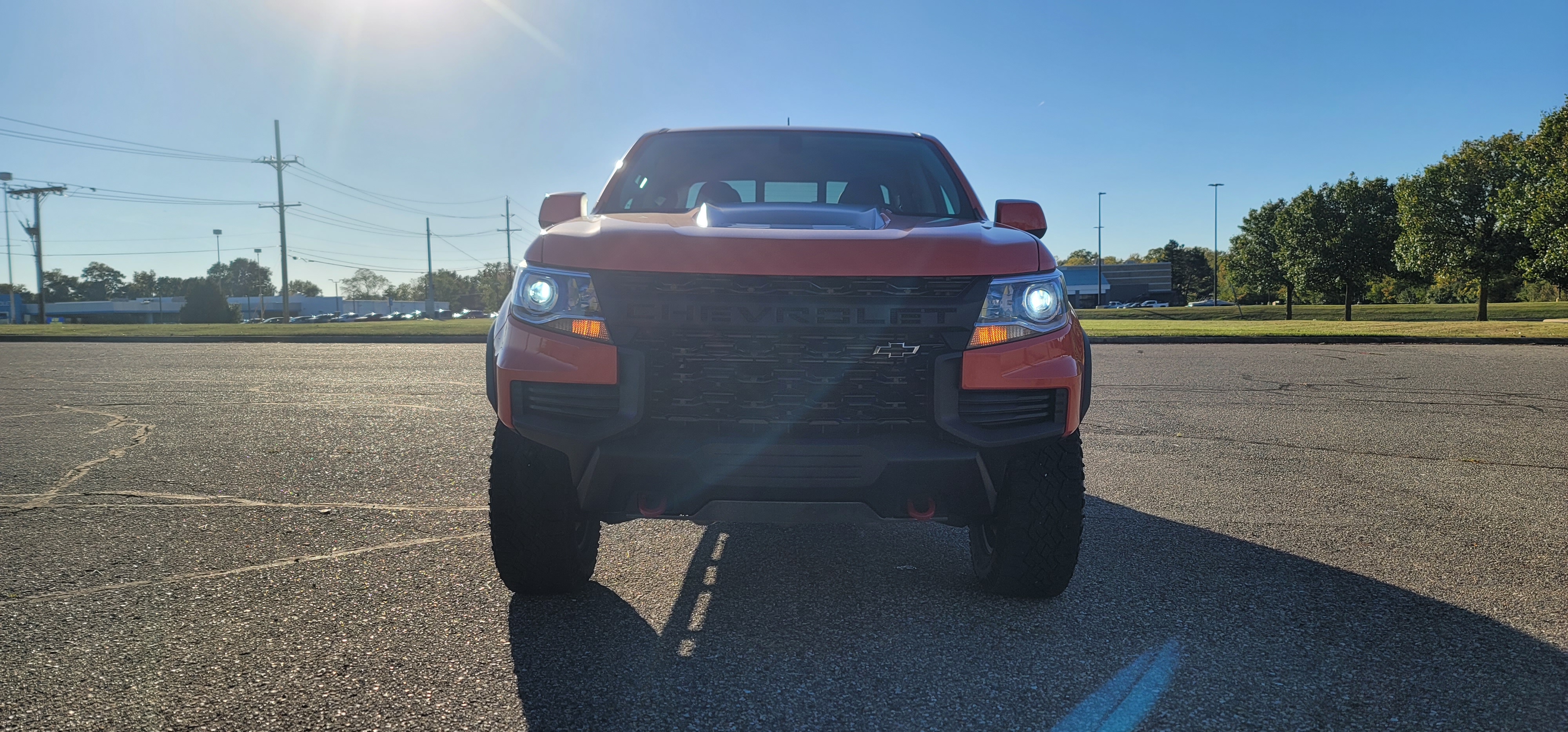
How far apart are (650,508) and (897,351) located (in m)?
0.85

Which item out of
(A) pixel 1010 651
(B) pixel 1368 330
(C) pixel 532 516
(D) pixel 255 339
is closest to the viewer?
(A) pixel 1010 651

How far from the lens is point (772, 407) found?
2674 millimetres

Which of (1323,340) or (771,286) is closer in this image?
(771,286)

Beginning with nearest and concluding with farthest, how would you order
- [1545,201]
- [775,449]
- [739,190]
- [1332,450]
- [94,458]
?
[775,449]
[739,190]
[94,458]
[1332,450]
[1545,201]

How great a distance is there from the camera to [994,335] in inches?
108

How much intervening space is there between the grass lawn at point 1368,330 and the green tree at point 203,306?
54624 millimetres

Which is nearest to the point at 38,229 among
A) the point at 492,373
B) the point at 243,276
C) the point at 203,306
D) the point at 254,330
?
the point at 203,306

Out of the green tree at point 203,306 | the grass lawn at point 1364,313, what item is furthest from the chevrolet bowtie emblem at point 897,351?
the green tree at point 203,306

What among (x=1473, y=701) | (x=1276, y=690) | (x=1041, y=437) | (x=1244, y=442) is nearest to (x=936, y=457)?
(x=1041, y=437)

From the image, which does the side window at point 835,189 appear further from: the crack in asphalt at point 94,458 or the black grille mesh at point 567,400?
the crack in asphalt at point 94,458

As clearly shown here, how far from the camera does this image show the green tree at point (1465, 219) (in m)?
42.5

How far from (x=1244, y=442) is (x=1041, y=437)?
500cm

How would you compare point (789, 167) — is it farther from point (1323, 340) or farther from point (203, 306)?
point (203, 306)

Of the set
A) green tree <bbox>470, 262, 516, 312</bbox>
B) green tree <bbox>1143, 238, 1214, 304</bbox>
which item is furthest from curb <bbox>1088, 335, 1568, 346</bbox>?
green tree <bbox>1143, 238, 1214, 304</bbox>
